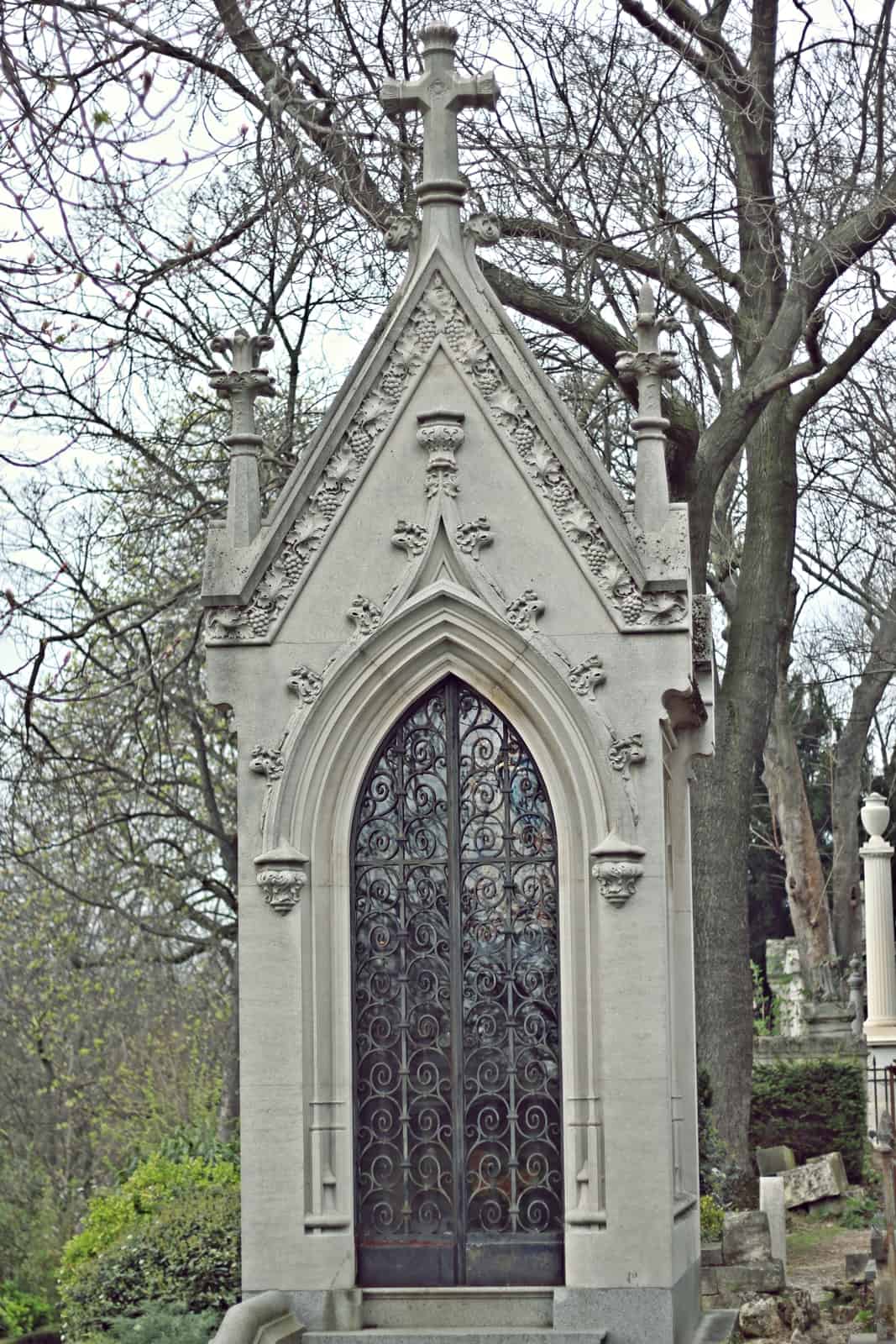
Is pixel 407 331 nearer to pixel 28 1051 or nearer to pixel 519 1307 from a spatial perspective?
pixel 519 1307

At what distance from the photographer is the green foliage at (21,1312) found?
75.0ft

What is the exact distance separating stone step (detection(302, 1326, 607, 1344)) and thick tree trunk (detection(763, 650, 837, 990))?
2171 centimetres

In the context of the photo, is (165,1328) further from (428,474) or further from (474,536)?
(428,474)

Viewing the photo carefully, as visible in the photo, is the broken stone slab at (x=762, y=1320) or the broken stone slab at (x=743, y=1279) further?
the broken stone slab at (x=743, y=1279)

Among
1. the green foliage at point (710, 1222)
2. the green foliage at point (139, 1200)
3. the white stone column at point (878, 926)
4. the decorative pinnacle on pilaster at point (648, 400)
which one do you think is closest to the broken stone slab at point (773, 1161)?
the white stone column at point (878, 926)

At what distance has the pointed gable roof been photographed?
782cm

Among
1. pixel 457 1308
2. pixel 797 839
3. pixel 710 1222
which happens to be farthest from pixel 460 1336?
pixel 797 839

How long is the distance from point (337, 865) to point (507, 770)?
0.76 meters

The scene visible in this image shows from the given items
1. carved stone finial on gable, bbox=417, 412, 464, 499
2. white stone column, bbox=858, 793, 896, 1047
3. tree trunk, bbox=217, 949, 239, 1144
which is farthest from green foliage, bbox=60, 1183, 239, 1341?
white stone column, bbox=858, 793, 896, 1047

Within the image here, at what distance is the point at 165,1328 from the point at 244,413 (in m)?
5.08

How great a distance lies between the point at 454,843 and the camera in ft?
26.1

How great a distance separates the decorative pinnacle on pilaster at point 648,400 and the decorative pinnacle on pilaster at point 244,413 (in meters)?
1.50

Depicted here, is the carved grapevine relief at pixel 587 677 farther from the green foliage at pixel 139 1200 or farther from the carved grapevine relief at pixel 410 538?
the green foliage at pixel 139 1200

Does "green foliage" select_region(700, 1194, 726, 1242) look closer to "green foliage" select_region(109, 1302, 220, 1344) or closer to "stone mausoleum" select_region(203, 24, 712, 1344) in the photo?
"green foliage" select_region(109, 1302, 220, 1344)
